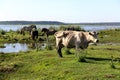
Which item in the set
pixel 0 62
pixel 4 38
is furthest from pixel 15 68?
pixel 4 38

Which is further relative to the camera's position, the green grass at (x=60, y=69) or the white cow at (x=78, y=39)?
the white cow at (x=78, y=39)

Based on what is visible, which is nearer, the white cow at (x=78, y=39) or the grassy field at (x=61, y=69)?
the grassy field at (x=61, y=69)

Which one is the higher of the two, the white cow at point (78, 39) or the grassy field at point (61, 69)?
the white cow at point (78, 39)

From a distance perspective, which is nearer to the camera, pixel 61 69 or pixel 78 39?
pixel 61 69

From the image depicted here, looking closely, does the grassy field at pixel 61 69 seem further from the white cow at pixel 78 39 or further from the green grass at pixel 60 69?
the white cow at pixel 78 39

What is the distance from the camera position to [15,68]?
698 inches

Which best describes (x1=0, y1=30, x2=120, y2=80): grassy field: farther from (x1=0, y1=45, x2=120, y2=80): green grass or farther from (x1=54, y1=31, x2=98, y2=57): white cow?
(x1=54, y1=31, x2=98, y2=57): white cow

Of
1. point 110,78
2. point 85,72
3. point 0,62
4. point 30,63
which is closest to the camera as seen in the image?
point 110,78

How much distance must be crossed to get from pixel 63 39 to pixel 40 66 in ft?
9.31

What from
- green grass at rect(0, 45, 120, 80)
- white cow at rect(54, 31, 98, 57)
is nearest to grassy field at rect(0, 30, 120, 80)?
green grass at rect(0, 45, 120, 80)

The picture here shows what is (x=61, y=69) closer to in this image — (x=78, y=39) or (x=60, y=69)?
(x=60, y=69)

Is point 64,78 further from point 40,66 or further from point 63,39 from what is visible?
point 63,39

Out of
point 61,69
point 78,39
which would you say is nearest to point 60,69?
point 61,69

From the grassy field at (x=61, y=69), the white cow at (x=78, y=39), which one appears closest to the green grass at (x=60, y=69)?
→ the grassy field at (x=61, y=69)
